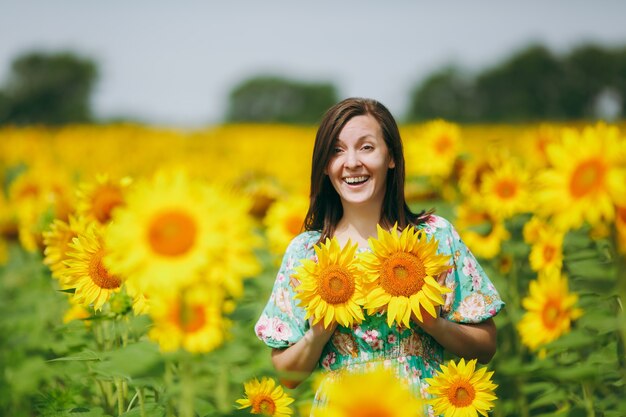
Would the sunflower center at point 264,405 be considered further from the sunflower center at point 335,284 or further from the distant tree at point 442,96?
the distant tree at point 442,96

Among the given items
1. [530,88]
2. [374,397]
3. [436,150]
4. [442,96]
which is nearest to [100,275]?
[374,397]

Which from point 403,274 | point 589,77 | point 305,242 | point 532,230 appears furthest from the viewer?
point 589,77

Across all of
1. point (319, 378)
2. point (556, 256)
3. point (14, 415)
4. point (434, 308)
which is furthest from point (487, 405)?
point (14, 415)

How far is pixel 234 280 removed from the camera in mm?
1230

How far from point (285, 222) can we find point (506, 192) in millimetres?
1140

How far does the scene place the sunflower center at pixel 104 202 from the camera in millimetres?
2328

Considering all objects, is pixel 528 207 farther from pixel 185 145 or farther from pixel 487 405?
pixel 185 145

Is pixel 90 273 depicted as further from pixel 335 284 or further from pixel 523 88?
pixel 523 88

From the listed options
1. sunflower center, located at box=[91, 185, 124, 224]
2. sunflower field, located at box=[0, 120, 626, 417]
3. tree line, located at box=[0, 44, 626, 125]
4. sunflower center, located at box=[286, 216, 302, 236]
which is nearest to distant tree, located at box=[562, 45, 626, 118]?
tree line, located at box=[0, 44, 626, 125]

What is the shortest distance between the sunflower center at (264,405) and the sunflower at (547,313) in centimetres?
102

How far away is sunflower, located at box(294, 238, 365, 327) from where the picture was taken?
1653 mm

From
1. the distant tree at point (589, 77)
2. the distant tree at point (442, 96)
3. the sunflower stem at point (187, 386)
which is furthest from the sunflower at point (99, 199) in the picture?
the distant tree at point (442, 96)

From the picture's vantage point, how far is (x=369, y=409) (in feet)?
3.84

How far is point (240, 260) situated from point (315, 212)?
0.95 metres
